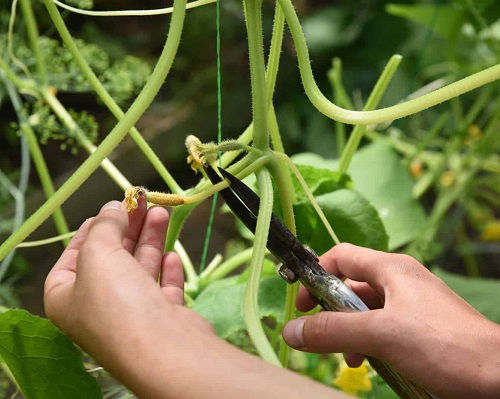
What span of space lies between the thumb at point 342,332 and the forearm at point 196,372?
11cm

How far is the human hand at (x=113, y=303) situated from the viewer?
35 centimetres

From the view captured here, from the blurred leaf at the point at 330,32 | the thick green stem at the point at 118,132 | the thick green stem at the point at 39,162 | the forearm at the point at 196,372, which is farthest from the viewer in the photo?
the blurred leaf at the point at 330,32

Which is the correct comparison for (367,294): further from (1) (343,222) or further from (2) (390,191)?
(2) (390,191)

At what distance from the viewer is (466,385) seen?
44 centimetres

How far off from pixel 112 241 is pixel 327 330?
15 centimetres

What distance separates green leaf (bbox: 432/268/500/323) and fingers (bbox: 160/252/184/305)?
53 centimetres

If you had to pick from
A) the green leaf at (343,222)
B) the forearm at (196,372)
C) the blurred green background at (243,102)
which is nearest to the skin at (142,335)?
the forearm at (196,372)

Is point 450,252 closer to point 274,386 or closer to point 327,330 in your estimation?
point 327,330

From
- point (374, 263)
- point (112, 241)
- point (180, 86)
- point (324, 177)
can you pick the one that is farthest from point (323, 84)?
point (112, 241)

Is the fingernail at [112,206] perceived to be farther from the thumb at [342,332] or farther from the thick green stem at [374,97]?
the thick green stem at [374,97]

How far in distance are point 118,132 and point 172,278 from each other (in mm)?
98

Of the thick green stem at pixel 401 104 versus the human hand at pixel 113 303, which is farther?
the thick green stem at pixel 401 104

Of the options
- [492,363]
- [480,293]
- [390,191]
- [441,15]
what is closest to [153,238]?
[492,363]

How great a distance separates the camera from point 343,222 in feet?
2.04
